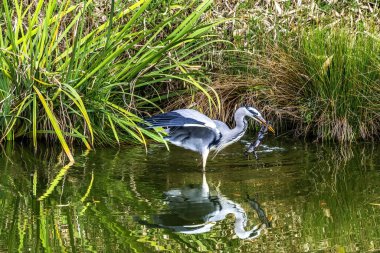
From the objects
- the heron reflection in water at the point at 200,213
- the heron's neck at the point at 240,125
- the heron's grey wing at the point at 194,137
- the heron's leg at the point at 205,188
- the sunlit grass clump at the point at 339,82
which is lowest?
the heron reflection in water at the point at 200,213

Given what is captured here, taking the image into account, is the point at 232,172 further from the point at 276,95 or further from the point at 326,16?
the point at 326,16

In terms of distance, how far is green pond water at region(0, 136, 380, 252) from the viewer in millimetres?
5664

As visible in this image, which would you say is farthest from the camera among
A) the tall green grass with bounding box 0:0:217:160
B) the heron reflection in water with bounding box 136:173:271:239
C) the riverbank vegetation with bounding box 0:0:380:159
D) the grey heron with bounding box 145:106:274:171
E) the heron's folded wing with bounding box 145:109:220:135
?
the riverbank vegetation with bounding box 0:0:380:159

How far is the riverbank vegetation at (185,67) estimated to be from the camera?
870 centimetres

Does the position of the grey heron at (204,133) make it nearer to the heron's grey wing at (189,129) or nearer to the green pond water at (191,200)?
the heron's grey wing at (189,129)

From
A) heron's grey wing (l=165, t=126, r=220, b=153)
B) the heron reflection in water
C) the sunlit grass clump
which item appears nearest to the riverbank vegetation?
the sunlit grass clump

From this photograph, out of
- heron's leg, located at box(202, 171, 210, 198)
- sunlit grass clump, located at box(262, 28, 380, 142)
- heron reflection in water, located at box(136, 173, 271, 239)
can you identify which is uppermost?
sunlit grass clump, located at box(262, 28, 380, 142)

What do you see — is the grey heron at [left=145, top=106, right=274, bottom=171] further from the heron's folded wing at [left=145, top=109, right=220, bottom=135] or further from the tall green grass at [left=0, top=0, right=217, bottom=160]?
the tall green grass at [left=0, top=0, right=217, bottom=160]

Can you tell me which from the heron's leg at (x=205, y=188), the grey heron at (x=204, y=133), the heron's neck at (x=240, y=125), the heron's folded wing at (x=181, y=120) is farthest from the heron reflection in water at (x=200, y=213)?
the heron's neck at (x=240, y=125)

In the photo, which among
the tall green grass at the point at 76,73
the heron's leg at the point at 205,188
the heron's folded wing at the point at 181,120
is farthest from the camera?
the tall green grass at the point at 76,73

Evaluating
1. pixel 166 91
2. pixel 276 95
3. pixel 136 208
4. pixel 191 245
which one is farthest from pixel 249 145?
pixel 191 245

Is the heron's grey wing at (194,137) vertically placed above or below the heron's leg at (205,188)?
above

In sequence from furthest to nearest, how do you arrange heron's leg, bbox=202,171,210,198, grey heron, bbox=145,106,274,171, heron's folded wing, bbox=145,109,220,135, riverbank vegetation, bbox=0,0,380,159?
riverbank vegetation, bbox=0,0,380,159 < grey heron, bbox=145,106,274,171 < heron's folded wing, bbox=145,109,220,135 < heron's leg, bbox=202,171,210,198

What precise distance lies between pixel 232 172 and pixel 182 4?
10.2ft
